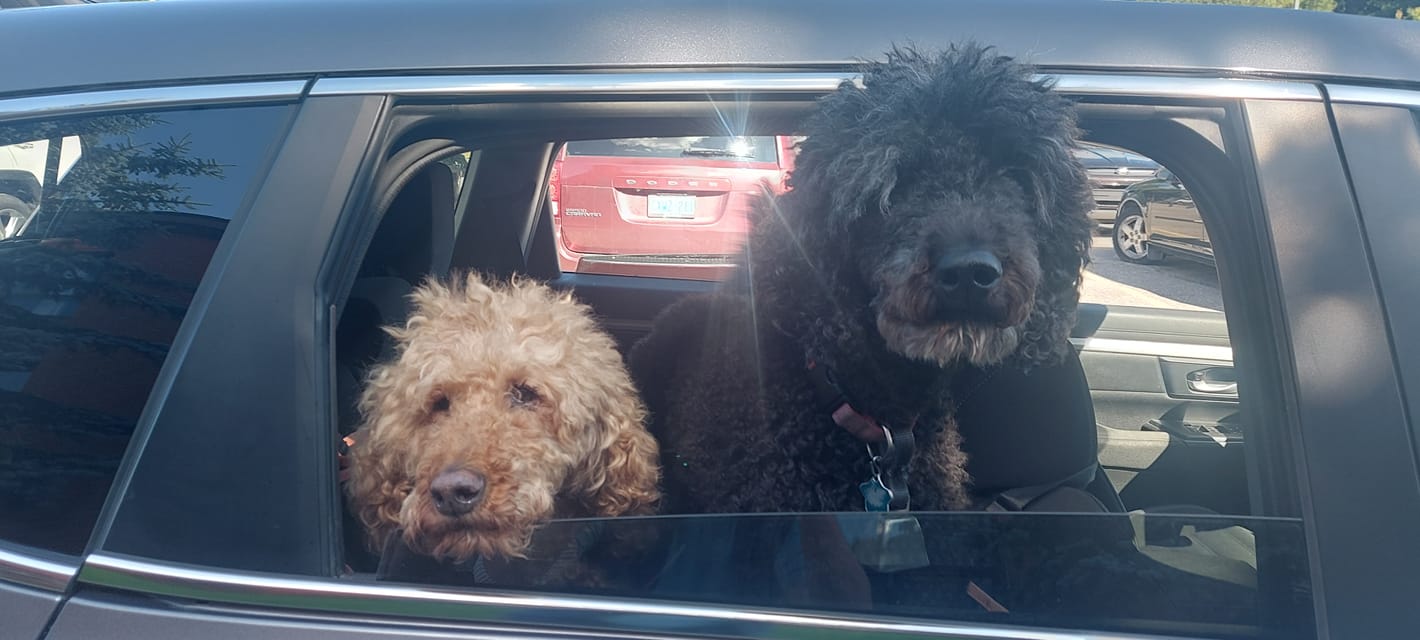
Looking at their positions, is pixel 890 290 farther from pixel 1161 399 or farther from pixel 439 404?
pixel 1161 399

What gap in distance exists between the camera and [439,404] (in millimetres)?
1854

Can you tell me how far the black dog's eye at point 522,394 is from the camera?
1.89 meters

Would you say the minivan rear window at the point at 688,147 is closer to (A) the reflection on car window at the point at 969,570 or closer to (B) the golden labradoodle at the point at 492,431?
(B) the golden labradoodle at the point at 492,431

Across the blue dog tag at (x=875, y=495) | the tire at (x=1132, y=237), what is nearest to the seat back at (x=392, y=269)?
the blue dog tag at (x=875, y=495)

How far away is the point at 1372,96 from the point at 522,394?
159cm

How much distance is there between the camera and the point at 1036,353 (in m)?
1.97

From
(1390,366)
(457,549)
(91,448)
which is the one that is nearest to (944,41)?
(1390,366)

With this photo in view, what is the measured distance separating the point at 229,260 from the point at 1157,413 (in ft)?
9.28

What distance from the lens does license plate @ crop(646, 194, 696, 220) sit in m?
5.30

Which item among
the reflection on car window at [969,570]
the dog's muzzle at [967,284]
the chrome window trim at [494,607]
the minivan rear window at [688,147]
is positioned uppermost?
the minivan rear window at [688,147]

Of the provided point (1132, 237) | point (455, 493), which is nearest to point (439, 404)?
point (455, 493)

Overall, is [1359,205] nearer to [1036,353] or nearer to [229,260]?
[1036,353]

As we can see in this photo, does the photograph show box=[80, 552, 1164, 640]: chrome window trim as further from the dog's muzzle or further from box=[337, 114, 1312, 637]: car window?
the dog's muzzle

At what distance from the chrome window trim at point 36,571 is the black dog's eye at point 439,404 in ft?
2.10
